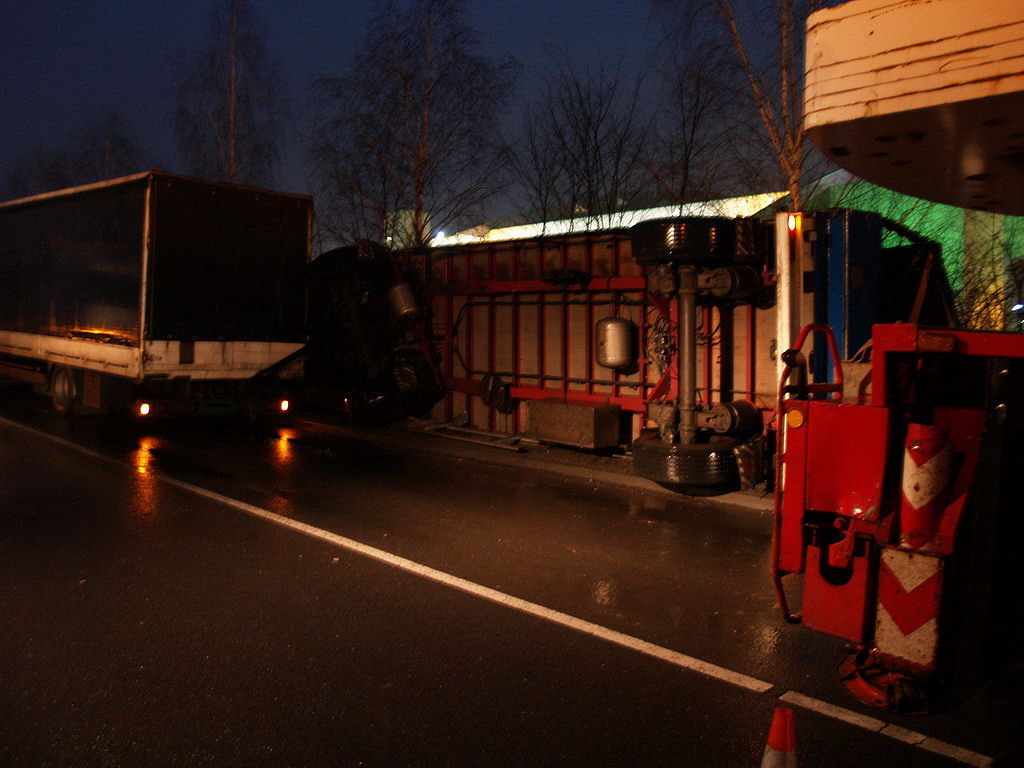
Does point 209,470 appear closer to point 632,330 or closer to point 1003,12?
point 632,330

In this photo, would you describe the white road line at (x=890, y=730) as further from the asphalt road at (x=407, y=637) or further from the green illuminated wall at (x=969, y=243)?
the green illuminated wall at (x=969, y=243)

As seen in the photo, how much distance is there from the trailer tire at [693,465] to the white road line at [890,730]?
4.52 metres

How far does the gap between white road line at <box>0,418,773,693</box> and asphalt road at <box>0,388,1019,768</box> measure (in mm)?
22

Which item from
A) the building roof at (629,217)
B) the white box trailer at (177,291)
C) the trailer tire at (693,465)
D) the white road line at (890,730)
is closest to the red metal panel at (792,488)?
the white road line at (890,730)

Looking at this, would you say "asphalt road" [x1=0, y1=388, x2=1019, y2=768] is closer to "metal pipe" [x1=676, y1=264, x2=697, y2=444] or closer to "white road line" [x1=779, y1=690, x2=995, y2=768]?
"white road line" [x1=779, y1=690, x2=995, y2=768]

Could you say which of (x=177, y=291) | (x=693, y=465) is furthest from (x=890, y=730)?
(x=177, y=291)

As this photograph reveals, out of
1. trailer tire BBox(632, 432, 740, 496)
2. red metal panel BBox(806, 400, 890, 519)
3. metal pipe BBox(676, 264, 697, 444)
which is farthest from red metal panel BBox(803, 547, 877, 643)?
metal pipe BBox(676, 264, 697, 444)

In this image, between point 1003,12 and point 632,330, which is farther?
point 632,330

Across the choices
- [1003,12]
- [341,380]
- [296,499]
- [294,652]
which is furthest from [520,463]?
[1003,12]

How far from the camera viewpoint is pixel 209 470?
397 inches

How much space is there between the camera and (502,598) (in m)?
5.81

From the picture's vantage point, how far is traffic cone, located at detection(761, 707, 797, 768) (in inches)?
116

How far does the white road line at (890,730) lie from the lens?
371 cm

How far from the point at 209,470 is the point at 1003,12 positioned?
8.82m
